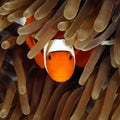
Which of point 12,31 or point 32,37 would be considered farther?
point 12,31

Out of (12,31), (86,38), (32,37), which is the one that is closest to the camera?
(86,38)

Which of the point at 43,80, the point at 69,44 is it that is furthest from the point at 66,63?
the point at 43,80

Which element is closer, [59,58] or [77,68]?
[59,58]

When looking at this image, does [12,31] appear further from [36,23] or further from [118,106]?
[118,106]

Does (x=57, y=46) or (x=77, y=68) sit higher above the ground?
(x=57, y=46)

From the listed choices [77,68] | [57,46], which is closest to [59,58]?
[57,46]

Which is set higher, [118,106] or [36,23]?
[36,23]

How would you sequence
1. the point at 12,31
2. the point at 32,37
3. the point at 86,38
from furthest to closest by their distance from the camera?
the point at 12,31
the point at 32,37
the point at 86,38

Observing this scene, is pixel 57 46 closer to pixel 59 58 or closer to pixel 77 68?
pixel 59 58
